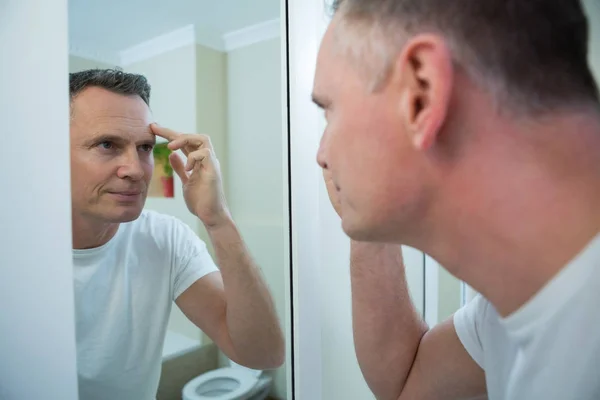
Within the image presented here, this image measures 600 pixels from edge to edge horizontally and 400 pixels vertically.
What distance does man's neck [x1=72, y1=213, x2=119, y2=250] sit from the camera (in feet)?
1.54

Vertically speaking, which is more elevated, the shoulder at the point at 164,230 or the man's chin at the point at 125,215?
the man's chin at the point at 125,215

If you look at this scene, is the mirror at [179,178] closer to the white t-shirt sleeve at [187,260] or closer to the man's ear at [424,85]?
the white t-shirt sleeve at [187,260]

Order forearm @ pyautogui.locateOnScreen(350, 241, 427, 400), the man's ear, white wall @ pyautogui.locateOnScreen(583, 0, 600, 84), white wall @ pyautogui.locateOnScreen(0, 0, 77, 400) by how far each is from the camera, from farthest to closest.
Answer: white wall @ pyautogui.locateOnScreen(583, 0, 600, 84)
forearm @ pyautogui.locateOnScreen(350, 241, 427, 400)
white wall @ pyautogui.locateOnScreen(0, 0, 77, 400)
the man's ear

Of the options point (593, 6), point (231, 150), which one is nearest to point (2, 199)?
point (231, 150)

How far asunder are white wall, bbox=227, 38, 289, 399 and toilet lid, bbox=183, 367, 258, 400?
9 cm

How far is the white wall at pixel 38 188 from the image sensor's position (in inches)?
17.5

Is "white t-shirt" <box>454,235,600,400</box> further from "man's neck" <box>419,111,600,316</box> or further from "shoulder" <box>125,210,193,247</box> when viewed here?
"shoulder" <box>125,210,193,247</box>

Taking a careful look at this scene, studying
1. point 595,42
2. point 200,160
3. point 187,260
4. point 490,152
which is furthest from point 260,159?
point 595,42

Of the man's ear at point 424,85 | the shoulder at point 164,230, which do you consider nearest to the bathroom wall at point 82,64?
the shoulder at point 164,230

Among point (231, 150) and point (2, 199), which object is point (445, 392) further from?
point (2, 199)

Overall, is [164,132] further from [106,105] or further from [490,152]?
[490,152]

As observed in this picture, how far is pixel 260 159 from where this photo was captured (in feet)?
2.44

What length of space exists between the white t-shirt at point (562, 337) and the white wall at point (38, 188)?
21.7 inches

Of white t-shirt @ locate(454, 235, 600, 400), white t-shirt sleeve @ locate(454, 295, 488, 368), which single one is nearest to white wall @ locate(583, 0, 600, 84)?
white t-shirt sleeve @ locate(454, 295, 488, 368)
